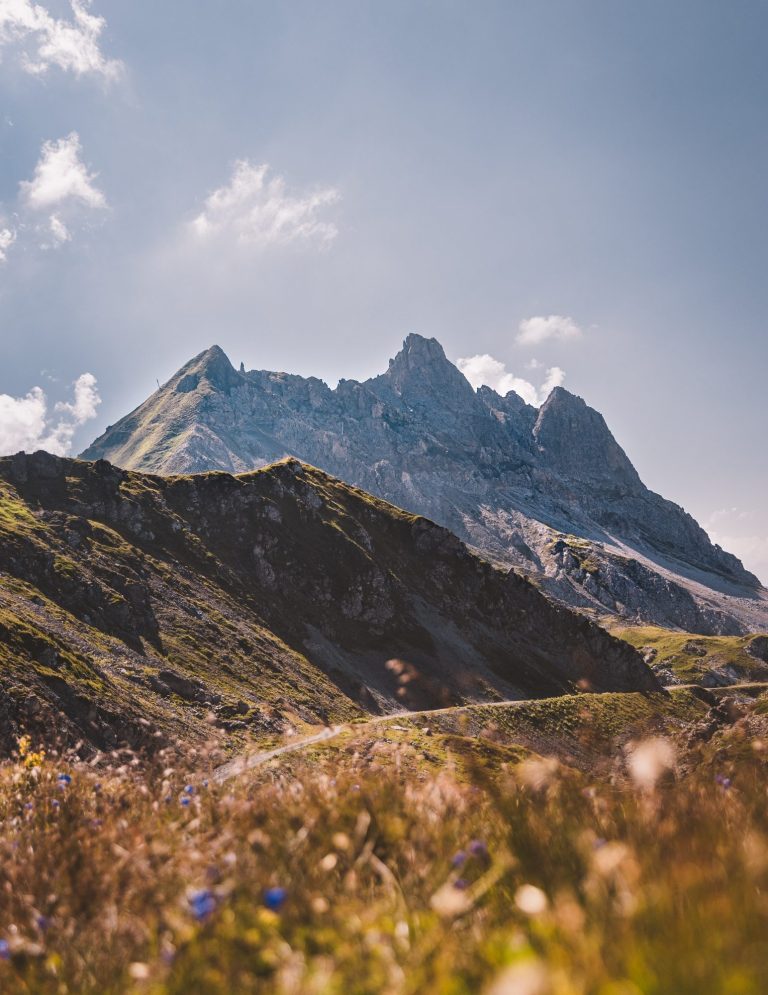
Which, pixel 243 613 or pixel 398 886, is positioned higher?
pixel 398 886

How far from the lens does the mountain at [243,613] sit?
176ft

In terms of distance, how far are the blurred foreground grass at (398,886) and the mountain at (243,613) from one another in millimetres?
34898

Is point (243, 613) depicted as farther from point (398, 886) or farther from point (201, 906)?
point (201, 906)

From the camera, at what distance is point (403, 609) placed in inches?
4921

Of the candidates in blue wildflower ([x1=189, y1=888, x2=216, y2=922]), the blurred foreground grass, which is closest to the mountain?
the blurred foreground grass

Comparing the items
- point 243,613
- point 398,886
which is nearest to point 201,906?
point 398,886

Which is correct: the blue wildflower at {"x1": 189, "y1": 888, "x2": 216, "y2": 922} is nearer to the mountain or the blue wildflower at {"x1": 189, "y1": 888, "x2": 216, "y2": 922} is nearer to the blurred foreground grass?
the blurred foreground grass

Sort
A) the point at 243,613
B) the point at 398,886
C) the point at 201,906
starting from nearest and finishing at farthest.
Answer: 1. the point at 201,906
2. the point at 398,886
3. the point at 243,613

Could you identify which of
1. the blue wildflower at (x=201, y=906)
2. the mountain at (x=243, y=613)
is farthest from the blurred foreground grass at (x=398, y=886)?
the mountain at (x=243, y=613)

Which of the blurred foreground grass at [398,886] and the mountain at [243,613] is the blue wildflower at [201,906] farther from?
the mountain at [243,613]

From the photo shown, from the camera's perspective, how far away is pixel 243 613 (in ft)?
325

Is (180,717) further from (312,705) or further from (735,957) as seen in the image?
(735,957)

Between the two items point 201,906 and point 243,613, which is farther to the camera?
point 243,613

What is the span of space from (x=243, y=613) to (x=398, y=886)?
327 ft
